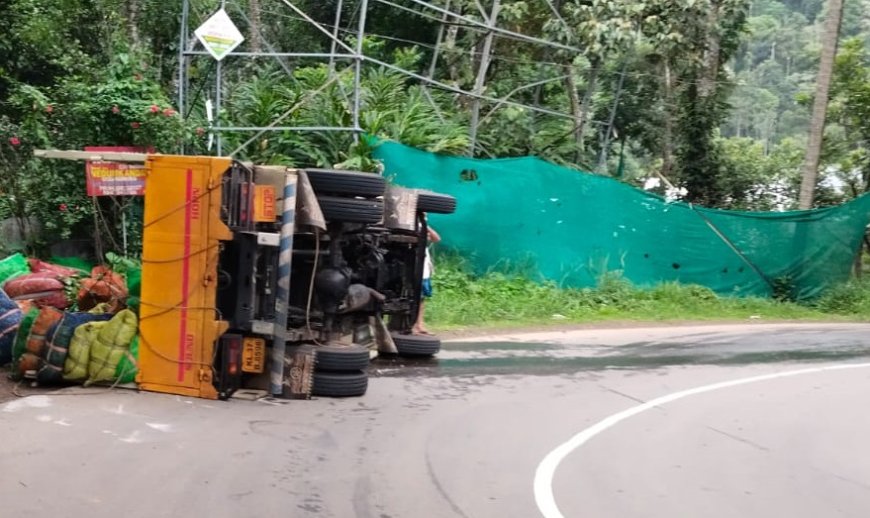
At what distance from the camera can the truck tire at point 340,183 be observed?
8.21 meters

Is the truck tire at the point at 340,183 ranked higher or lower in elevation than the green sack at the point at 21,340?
higher

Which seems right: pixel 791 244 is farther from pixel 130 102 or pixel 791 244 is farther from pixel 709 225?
pixel 130 102

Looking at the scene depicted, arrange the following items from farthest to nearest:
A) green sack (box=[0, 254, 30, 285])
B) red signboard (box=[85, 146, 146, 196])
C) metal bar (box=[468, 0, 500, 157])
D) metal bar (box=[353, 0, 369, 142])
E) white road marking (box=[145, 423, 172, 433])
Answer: metal bar (box=[468, 0, 500, 157])
metal bar (box=[353, 0, 369, 142])
green sack (box=[0, 254, 30, 285])
red signboard (box=[85, 146, 146, 196])
white road marking (box=[145, 423, 172, 433])

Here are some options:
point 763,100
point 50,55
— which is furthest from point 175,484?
point 763,100

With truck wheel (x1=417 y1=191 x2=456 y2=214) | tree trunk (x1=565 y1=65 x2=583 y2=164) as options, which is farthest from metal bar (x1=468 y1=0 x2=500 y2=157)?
truck wheel (x1=417 y1=191 x2=456 y2=214)

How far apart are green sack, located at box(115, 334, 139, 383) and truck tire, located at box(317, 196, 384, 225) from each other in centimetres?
209

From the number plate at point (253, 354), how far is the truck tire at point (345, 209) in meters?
1.33

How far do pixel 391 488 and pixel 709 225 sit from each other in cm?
1394

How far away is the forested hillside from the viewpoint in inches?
506

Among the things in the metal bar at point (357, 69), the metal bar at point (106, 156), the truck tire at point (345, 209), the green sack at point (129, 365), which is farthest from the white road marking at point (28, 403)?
the metal bar at point (357, 69)

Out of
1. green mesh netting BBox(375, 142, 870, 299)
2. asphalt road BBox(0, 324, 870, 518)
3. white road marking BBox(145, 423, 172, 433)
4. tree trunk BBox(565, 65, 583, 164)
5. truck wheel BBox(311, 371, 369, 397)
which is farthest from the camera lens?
tree trunk BBox(565, 65, 583, 164)

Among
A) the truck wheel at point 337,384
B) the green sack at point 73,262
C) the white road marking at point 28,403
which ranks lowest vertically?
the white road marking at point 28,403

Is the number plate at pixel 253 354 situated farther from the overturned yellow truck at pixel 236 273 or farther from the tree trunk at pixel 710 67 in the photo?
the tree trunk at pixel 710 67

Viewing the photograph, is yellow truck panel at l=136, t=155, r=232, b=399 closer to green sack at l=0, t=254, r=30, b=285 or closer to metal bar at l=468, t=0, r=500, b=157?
green sack at l=0, t=254, r=30, b=285
